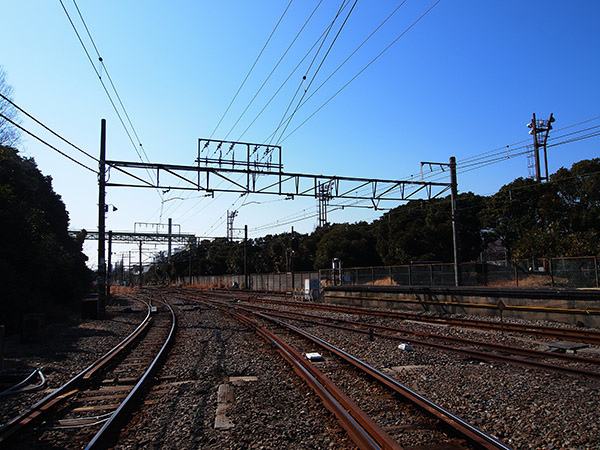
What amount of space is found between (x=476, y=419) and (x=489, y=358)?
171 inches

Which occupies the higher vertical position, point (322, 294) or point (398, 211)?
point (398, 211)

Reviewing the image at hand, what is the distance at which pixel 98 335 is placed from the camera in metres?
15.7

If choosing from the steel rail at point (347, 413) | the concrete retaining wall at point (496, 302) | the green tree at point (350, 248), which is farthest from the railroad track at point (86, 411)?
the green tree at point (350, 248)

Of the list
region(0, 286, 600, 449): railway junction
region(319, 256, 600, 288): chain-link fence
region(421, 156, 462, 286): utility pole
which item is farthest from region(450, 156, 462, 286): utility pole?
region(0, 286, 600, 449): railway junction

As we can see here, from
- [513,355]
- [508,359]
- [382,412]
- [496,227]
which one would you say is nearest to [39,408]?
[382,412]

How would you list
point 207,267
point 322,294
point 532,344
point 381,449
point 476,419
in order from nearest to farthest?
1. point 381,449
2. point 476,419
3. point 532,344
4. point 322,294
5. point 207,267

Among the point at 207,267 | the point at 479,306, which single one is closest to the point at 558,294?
the point at 479,306

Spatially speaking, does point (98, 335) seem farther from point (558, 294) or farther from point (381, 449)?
point (558, 294)

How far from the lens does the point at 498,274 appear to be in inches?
→ 991

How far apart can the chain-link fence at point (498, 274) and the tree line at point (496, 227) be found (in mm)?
4300

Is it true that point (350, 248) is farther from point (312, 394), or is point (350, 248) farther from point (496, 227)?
point (312, 394)

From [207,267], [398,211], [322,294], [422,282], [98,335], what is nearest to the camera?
[98,335]

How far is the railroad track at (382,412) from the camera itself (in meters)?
4.85

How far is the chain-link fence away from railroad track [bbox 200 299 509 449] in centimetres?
1628
